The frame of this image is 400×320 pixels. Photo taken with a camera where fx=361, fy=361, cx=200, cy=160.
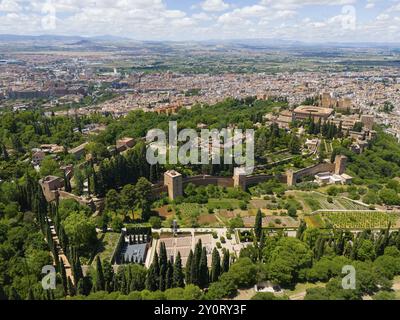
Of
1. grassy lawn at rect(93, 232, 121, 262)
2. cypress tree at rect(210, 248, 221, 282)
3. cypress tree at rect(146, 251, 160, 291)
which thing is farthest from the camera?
grassy lawn at rect(93, 232, 121, 262)

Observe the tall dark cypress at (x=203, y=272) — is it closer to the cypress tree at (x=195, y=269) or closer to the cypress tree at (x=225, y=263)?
the cypress tree at (x=195, y=269)

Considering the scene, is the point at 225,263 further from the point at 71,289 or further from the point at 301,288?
the point at 71,289

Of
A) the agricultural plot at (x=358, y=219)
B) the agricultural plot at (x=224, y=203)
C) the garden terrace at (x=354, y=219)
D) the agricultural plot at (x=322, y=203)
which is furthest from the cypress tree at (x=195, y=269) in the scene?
the agricultural plot at (x=322, y=203)

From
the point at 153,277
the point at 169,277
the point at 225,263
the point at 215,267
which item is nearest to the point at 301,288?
the point at 225,263

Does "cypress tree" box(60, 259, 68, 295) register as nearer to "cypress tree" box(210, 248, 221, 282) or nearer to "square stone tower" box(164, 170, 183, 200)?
"cypress tree" box(210, 248, 221, 282)

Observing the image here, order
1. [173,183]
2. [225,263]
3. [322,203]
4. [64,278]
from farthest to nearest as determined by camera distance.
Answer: [322,203] → [173,183] → [225,263] → [64,278]

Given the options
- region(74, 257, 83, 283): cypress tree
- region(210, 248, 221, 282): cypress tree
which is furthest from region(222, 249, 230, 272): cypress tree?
region(74, 257, 83, 283): cypress tree
